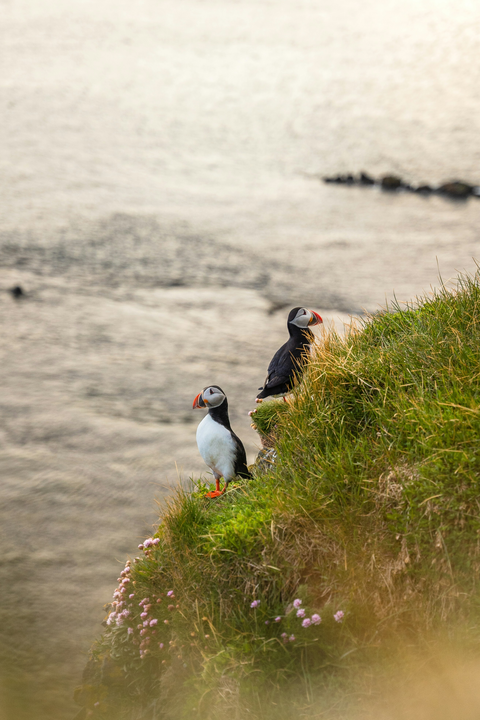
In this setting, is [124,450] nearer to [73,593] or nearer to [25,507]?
[25,507]

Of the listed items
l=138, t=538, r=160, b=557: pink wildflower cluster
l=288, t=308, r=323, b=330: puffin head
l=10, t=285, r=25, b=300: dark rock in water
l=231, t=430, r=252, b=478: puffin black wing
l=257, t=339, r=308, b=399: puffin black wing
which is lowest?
l=138, t=538, r=160, b=557: pink wildflower cluster

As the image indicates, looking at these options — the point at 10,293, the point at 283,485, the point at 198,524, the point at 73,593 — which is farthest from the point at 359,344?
the point at 10,293

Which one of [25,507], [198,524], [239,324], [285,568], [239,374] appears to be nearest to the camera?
[285,568]

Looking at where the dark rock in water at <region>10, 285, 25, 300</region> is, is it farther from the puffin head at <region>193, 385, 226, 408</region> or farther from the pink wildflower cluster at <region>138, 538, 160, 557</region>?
the pink wildflower cluster at <region>138, 538, 160, 557</region>

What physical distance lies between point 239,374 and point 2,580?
1005cm

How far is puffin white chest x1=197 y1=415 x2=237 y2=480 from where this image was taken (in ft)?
17.3

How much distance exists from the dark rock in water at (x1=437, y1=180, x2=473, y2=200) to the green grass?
23.3m

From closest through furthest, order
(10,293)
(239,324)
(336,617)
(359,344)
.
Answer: (336,617) → (359,344) → (239,324) → (10,293)

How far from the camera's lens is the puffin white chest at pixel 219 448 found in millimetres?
5285

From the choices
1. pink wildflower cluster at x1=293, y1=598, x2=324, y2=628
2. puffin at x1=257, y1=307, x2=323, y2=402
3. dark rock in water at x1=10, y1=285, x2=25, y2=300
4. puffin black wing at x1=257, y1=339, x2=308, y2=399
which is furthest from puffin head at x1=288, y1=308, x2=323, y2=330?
dark rock in water at x1=10, y1=285, x2=25, y2=300

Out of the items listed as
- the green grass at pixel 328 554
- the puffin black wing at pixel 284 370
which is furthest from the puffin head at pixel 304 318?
the green grass at pixel 328 554

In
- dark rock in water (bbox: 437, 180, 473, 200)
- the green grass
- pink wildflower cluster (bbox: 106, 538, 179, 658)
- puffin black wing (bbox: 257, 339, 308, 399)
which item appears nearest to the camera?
the green grass

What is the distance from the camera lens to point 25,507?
12.8m

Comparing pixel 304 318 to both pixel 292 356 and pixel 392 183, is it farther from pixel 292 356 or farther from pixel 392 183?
pixel 392 183
